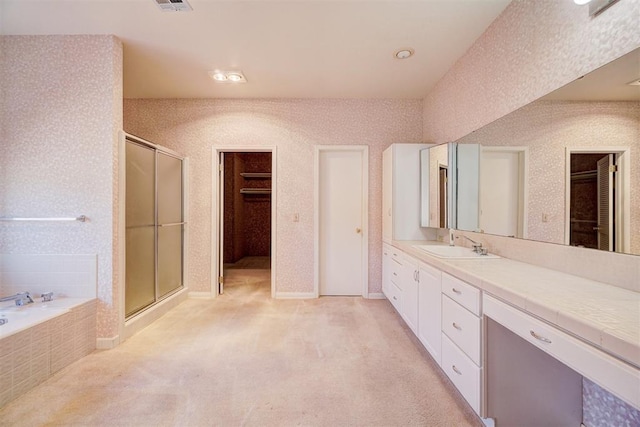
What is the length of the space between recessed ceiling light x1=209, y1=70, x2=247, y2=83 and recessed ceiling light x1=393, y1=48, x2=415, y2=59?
1655 mm

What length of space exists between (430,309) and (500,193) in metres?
0.99

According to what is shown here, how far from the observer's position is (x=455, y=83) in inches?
107

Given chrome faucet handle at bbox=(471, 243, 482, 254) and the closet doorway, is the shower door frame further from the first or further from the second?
chrome faucet handle at bbox=(471, 243, 482, 254)

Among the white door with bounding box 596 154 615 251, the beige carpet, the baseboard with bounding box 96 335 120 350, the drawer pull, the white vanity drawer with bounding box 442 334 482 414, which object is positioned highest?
the white door with bounding box 596 154 615 251

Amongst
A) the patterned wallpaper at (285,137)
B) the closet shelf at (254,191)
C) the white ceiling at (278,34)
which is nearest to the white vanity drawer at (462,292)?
the patterned wallpaper at (285,137)

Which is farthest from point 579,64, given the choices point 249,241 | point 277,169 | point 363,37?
point 249,241

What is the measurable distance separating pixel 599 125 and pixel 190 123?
12.9 ft

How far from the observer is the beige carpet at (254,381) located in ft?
5.02

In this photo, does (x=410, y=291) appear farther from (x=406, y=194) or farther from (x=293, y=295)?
(x=293, y=295)

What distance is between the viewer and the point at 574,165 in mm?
1424

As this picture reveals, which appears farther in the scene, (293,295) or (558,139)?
(293,295)

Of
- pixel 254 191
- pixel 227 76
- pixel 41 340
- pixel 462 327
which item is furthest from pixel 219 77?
pixel 254 191

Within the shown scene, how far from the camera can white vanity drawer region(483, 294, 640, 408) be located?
0.75m

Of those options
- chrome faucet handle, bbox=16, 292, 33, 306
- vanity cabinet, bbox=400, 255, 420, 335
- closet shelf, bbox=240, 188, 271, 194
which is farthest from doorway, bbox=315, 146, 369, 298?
closet shelf, bbox=240, 188, 271, 194
